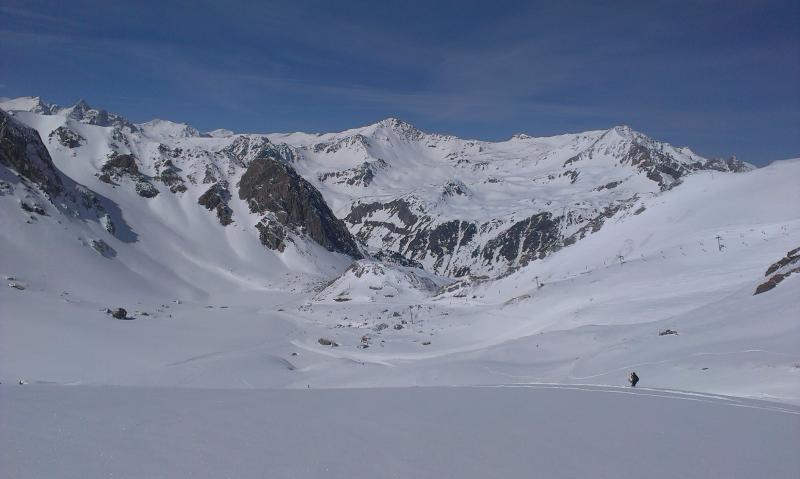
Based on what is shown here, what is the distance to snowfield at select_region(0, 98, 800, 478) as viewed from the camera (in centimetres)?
630

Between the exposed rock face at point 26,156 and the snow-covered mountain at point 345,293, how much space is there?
0.29m

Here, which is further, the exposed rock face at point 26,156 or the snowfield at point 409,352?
the exposed rock face at point 26,156

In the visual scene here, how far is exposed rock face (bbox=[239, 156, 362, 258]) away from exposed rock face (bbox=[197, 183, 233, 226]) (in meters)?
4.94

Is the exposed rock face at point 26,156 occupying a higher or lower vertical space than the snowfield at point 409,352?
higher

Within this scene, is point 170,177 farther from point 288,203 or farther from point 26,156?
point 26,156

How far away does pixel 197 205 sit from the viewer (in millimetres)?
103938

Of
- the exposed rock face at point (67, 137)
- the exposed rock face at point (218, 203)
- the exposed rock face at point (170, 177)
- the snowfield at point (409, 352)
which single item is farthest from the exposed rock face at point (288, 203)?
the exposed rock face at point (67, 137)

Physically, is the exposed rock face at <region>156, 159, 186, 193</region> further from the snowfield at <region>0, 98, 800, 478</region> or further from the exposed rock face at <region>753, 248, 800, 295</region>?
the exposed rock face at <region>753, 248, 800, 295</region>

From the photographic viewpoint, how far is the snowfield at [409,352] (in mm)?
6301

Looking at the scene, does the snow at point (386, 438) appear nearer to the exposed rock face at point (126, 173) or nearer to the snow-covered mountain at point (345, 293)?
the snow-covered mountain at point (345, 293)

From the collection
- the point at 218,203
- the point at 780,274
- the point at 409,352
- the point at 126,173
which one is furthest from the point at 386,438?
the point at 126,173

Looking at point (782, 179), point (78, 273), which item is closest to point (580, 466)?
point (782, 179)

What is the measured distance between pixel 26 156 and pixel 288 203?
5005 centimetres

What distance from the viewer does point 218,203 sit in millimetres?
106000
